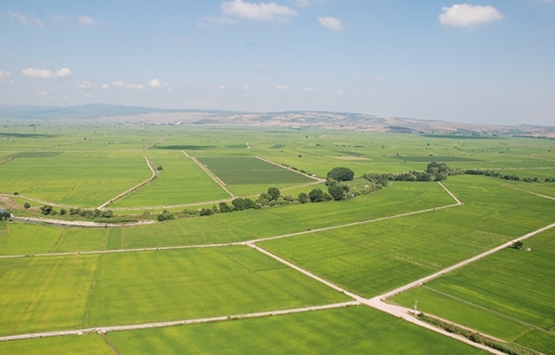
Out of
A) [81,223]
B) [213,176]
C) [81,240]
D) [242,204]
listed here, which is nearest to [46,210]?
[81,223]

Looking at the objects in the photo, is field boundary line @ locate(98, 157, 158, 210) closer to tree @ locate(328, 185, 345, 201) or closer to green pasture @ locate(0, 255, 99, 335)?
green pasture @ locate(0, 255, 99, 335)

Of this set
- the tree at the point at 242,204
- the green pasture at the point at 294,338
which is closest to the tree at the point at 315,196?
the tree at the point at 242,204

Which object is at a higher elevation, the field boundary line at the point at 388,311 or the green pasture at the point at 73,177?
the green pasture at the point at 73,177

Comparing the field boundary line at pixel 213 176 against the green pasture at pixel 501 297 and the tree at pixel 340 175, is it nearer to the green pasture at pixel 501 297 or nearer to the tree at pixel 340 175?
the tree at pixel 340 175

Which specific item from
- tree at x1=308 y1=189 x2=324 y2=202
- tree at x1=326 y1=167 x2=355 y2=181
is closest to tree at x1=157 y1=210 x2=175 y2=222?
tree at x1=308 y1=189 x2=324 y2=202

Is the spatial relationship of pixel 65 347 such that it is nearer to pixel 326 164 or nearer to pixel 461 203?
pixel 461 203

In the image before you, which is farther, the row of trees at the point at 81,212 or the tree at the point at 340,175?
the tree at the point at 340,175
